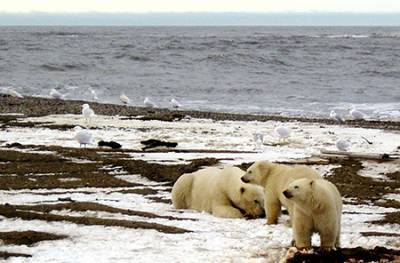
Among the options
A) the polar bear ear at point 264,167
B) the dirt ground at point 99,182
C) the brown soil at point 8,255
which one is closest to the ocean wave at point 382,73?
the dirt ground at point 99,182

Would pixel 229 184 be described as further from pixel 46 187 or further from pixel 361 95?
pixel 361 95

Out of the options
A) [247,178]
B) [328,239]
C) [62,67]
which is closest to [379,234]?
[328,239]

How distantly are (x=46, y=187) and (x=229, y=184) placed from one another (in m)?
3.46

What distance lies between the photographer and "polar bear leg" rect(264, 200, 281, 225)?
10250mm

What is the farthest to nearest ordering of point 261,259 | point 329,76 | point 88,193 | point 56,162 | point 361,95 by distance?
1. point 329,76
2. point 361,95
3. point 56,162
4. point 88,193
5. point 261,259

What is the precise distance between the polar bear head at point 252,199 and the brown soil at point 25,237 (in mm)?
2839

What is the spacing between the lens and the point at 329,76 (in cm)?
5528

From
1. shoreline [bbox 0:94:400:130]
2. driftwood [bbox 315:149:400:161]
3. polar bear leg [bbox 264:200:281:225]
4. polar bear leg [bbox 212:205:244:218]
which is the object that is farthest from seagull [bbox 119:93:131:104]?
polar bear leg [bbox 264:200:281:225]

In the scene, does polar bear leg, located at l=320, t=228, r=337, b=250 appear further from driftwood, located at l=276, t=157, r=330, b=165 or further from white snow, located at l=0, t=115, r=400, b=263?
driftwood, located at l=276, t=157, r=330, b=165

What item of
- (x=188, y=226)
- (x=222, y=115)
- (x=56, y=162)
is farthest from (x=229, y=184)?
(x=222, y=115)

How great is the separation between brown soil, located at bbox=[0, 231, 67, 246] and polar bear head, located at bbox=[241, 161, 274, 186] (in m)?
2.65

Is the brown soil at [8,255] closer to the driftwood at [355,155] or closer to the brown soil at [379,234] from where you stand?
the brown soil at [379,234]

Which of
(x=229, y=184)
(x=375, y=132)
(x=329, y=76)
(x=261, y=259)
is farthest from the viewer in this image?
(x=329, y=76)

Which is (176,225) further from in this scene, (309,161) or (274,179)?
(309,161)
